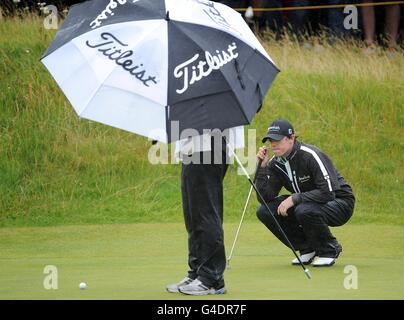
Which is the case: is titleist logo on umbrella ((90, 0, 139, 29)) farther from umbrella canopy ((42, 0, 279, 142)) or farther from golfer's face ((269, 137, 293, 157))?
golfer's face ((269, 137, 293, 157))

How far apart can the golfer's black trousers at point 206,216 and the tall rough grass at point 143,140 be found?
6.63 metres

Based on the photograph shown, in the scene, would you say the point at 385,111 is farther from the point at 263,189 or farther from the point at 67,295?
the point at 67,295

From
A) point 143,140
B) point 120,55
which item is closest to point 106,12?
point 120,55

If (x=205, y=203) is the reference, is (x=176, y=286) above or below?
below

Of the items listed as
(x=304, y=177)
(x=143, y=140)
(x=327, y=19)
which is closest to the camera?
(x=304, y=177)

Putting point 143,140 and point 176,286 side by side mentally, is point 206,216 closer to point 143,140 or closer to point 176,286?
point 176,286

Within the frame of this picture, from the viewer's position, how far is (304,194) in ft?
32.1

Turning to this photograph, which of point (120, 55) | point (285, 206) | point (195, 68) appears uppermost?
point (120, 55)

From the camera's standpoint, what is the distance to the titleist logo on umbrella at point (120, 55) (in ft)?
23.9

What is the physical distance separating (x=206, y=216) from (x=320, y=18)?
12.1m

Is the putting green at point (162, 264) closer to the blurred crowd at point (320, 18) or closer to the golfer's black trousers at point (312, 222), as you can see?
the golfer's black trousers at point (312, 222)

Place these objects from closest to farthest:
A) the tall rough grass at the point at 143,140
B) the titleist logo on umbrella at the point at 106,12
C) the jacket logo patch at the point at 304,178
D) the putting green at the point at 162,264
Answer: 1. the titleist logo on umbrella at the point at 106,12
2. the putting green at the point at 162,264
3. the jacket logo patch at the point at 304,178
4. the tall rough grass at the point at 143,140

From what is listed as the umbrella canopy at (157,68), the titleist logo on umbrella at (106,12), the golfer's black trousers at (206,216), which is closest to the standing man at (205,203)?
the golfer's black trousers at (206,216)
